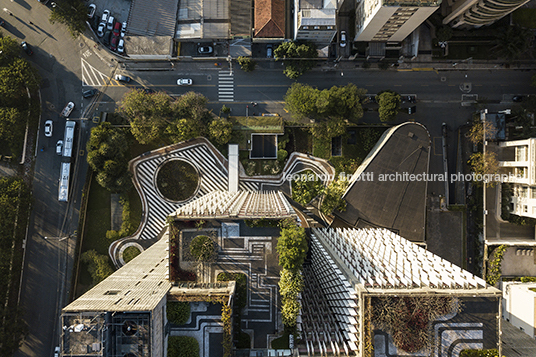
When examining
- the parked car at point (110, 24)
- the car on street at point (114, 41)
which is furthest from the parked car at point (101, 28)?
the car on street at point (114, 41)

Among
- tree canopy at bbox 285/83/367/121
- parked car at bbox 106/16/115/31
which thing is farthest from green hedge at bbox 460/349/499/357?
parked car at bbox 106/16/115/31

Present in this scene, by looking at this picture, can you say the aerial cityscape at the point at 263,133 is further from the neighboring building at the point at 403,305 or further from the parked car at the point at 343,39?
the neighboring building at the point at 403,305

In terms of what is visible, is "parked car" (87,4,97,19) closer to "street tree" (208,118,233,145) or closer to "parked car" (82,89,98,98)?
"parked car" (82,89,98,98)

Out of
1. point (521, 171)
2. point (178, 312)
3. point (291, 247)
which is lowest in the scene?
point (178, 312)

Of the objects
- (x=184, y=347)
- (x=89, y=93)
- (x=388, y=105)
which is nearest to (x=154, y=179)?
(x=89, y=93)

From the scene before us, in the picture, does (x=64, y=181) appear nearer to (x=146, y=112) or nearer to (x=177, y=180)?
(x=177, y=180)

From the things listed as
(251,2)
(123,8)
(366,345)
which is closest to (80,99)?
(123,8)
